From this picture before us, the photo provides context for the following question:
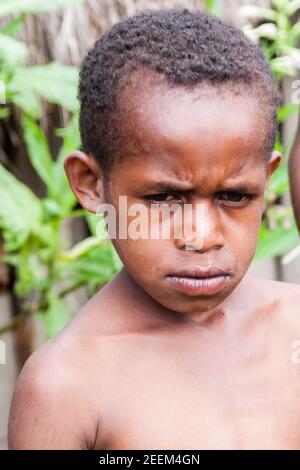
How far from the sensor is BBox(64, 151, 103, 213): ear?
1.63 m

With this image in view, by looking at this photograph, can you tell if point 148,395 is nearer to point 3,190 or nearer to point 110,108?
point 110,108

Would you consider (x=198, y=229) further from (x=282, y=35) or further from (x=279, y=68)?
(x=282, y=35)

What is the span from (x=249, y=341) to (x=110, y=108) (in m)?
0.55

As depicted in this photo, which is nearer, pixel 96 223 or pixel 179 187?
pixel 179 187

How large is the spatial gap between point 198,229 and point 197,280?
0.10 metres

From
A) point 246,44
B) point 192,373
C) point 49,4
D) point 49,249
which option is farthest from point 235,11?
point 192,373

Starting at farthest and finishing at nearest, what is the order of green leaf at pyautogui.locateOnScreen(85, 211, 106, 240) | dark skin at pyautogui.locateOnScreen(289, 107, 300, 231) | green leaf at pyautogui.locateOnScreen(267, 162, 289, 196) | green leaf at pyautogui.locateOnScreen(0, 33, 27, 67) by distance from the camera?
green leaf at pyautogui.locateOnScreen(267, 162, 289, 196) → green leaf at pyautogui.locateOnScreen(85, 211, 106, 240) → green leaf at pyautogui.locateOnScreen(0, 33, 27, 67) → dark skin at pyautogui.locateOnScreen(289, 107, 300, 231)

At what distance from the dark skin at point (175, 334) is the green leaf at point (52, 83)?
119 centimetres

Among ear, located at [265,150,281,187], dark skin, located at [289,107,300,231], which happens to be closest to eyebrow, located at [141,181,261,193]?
ear, located at [265,150,281,187]

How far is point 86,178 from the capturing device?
1669 mm

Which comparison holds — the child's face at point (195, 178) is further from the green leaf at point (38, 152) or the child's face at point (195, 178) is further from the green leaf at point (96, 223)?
the green leaf at point (38, 152)

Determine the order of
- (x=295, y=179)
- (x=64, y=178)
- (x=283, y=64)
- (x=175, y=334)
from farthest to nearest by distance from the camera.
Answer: (x=64, y=178)
(x=283, y=64)
(x=295, y=179)
(x=175, y=334)

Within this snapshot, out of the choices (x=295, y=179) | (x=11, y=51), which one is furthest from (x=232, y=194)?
(x=11, y=51)

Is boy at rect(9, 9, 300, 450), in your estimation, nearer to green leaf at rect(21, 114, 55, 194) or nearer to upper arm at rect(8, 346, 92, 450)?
upper arm at rect(8, 346, 92, 450)
